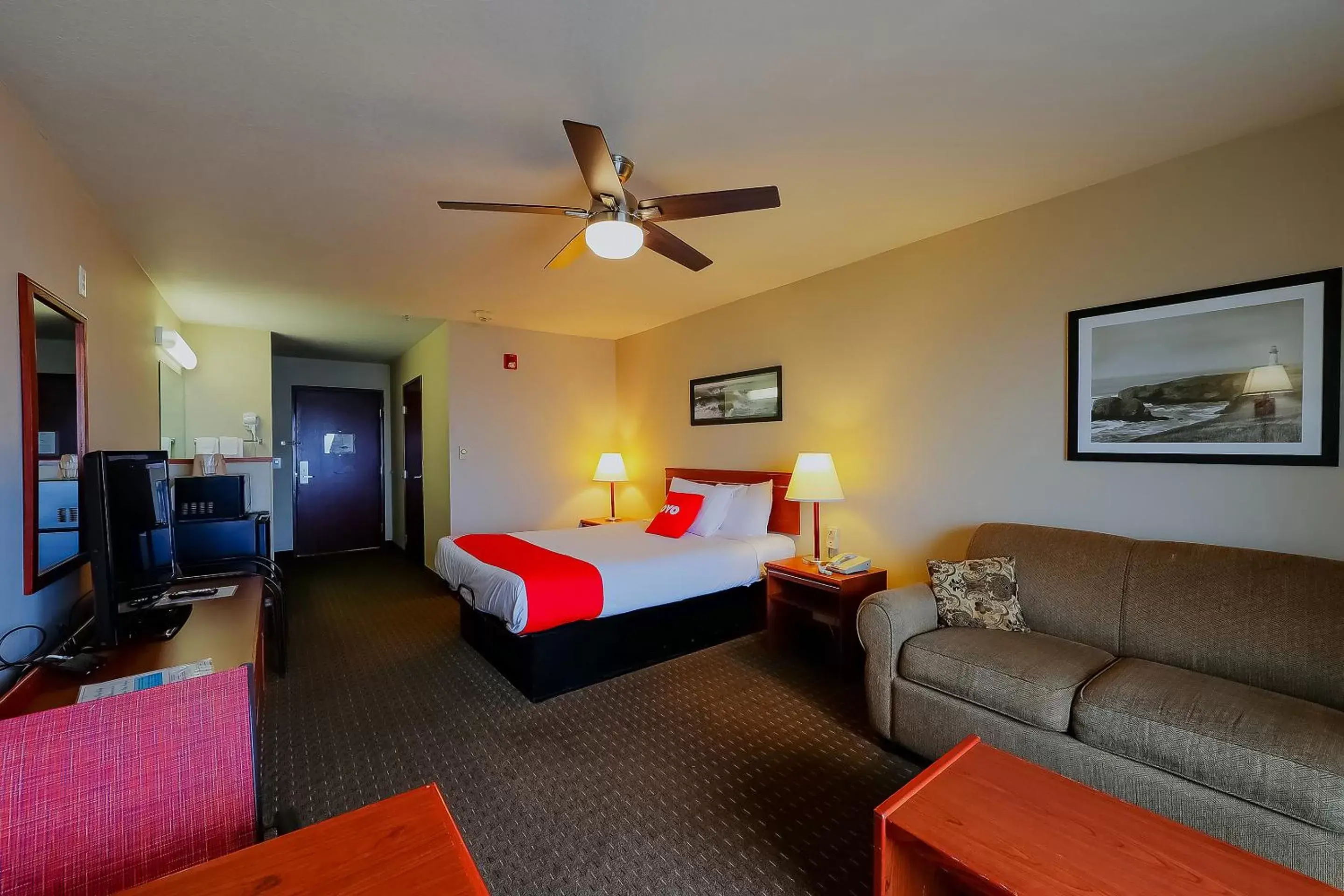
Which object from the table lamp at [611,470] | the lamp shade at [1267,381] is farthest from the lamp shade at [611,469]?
the lamp shade at [1267,381]

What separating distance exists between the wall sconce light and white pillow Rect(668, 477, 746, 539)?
3.81 metres

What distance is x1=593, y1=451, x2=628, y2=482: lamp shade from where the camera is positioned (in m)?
5.32

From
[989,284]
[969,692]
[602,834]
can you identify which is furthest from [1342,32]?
[602,834]

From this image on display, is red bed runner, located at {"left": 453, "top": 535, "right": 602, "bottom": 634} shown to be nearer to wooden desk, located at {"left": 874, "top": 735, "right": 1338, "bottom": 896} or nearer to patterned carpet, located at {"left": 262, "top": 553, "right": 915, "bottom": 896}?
patterned carpet, located at {"left": 262, "top": 553, "right": 915, "bottom": 896}

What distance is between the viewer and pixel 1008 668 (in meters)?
2.02

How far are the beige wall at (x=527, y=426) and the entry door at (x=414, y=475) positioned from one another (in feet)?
3.92

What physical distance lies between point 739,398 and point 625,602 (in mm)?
2048

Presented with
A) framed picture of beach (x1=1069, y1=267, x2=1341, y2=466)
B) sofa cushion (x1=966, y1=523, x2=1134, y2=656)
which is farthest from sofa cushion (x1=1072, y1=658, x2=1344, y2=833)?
framed picture of beach (x1=1069, y1=267, x2=1341, y2=466)

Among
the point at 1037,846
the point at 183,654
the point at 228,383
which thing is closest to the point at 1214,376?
the point at 1037,846

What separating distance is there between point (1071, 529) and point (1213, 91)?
177 centimetres

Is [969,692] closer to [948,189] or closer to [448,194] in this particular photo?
[948,189]

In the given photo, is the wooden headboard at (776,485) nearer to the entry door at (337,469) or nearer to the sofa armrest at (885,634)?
the sofa armrest at (885,634)

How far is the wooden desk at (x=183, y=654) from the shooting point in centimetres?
137

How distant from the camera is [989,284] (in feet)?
9.43
